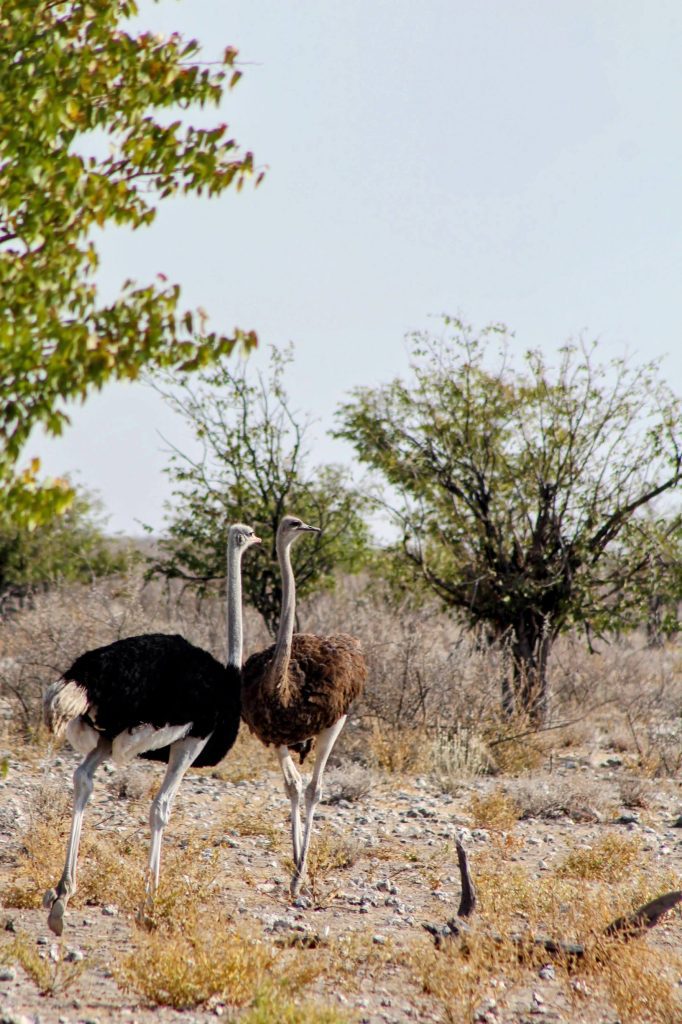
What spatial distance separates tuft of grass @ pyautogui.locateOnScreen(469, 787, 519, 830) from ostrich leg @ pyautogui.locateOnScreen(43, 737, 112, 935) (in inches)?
165

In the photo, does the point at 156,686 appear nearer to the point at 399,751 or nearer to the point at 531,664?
the point at 399,751

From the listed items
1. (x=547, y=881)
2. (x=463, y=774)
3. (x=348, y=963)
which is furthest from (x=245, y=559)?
(x=348, y=963)

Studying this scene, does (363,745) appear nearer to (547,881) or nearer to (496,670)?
(496,670)

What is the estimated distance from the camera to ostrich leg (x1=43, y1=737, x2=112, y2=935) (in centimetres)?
585

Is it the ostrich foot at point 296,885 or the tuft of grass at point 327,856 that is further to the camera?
the tuft of grass at point 327,856

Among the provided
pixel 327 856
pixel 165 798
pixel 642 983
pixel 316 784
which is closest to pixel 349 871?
pixel 327 856

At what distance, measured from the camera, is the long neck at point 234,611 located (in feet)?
22.7

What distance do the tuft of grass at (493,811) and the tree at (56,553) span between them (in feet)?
53.5

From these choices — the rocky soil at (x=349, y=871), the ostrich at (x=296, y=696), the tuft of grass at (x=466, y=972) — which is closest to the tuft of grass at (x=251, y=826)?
the rocky soil at (x=349, y=871)

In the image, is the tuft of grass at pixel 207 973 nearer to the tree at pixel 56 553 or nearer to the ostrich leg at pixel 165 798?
the ostrich leg at pixel 165 798

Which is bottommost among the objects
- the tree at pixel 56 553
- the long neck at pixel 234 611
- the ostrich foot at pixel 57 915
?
the ostrich foot at pixel 57 915

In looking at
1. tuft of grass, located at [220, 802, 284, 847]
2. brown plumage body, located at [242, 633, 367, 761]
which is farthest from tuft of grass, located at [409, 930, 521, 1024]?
tuft of grass, located at [220, 802, 284, 847]

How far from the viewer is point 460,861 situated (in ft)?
21.2

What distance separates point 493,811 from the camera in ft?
31.7
